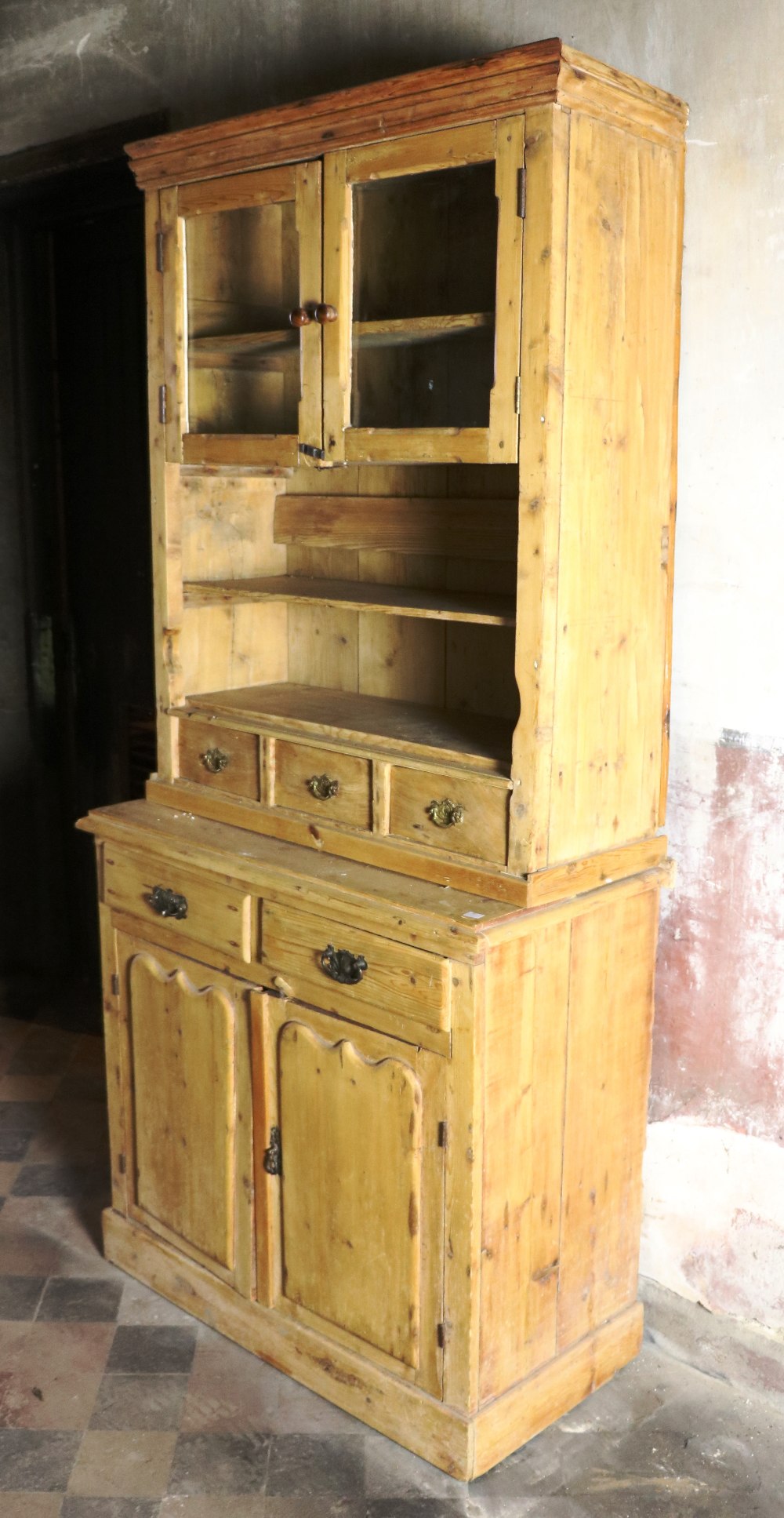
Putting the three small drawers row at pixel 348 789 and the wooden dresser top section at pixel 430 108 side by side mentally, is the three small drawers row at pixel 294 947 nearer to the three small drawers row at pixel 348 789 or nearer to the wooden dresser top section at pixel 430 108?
the three small drawers row at pixel 348 789

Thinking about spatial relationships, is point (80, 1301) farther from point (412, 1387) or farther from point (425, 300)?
point (425, 300)

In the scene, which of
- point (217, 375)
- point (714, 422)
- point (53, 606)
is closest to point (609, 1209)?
point (714, 422)

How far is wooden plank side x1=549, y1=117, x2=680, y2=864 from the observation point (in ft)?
6.76

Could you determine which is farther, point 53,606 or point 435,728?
point 53,606

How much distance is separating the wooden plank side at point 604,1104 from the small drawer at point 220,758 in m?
0.73

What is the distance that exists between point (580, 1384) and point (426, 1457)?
12.5 inches

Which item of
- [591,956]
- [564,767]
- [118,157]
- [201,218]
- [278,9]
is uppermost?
[278,9]

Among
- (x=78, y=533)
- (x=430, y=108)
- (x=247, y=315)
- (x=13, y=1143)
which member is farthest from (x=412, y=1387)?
(x=78, y=533)

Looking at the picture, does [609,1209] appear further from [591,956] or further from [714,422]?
[714,422]

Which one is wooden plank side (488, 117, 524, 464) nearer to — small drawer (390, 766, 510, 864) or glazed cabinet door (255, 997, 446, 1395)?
small drawer (390, 766, 510, 864)

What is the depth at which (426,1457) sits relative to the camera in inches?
91.4

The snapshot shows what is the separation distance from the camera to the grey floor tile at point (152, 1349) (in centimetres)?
258

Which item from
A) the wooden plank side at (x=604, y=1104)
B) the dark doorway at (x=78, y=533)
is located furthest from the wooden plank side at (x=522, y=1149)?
the dark doorway at (x=78, y=533)

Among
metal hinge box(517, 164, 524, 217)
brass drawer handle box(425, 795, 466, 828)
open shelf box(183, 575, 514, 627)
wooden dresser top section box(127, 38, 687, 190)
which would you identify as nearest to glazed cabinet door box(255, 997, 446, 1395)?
brass drawer handle box(425, 795, 466, 828)
